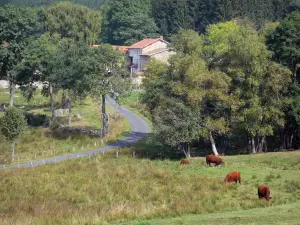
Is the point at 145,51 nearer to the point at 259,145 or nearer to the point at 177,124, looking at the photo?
the point at 259,145

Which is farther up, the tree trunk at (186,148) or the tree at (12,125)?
the tree at (12,125)

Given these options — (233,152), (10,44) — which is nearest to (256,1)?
(10,44)

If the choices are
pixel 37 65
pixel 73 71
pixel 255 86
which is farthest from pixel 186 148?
pixel 37 65

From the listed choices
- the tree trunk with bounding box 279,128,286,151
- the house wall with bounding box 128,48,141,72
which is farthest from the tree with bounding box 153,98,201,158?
the house wall with bounding box 128,48,141,72

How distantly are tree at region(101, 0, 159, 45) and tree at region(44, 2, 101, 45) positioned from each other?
435 inches

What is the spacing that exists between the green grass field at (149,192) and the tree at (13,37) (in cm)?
2516

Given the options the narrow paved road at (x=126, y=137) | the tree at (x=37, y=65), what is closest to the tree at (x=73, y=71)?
the tree at (x=37, y=65)

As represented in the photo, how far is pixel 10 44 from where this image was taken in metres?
64.4

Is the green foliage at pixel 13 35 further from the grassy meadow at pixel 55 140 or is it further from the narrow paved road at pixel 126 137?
the narrow paved road at pixel 126 137

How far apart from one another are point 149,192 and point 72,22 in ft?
254

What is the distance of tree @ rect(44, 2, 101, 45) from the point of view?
10062 centimetres

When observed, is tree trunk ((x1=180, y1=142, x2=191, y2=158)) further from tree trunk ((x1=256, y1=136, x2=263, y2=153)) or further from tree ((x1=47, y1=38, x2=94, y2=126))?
tree ((x1=47, y1=38, x2=94, y2=126))

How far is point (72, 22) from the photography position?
334 feet

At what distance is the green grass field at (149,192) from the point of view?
68.8 ft
